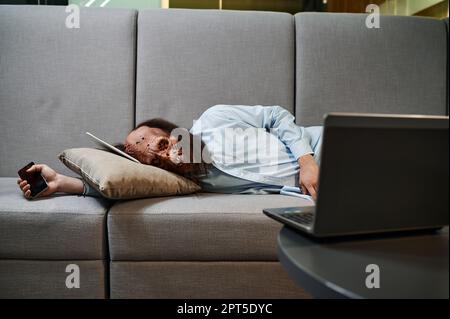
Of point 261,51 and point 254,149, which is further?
point 261,51

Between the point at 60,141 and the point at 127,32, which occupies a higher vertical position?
the point at 127,32

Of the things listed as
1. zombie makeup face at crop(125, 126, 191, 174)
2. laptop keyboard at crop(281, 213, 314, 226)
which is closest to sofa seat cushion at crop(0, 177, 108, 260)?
zombie makeup face at crop(125, 126, 191, 174)

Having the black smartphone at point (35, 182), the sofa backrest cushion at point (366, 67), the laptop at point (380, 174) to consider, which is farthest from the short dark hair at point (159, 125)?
the laptop at point (380, 174)

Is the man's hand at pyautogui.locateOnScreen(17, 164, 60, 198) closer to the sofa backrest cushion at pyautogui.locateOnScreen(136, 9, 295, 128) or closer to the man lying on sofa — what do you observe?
the man lying on sofa

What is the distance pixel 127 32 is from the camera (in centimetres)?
172

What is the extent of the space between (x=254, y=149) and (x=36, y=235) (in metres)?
0.81

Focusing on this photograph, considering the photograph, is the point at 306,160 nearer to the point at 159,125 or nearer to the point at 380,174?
the point at 159,125

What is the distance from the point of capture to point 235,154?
57.1 inches

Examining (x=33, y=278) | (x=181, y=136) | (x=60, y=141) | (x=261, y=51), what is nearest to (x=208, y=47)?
(x=261, y=51)

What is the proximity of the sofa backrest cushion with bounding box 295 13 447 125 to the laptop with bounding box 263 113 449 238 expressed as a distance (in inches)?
45.5

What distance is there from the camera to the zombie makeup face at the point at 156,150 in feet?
4.52

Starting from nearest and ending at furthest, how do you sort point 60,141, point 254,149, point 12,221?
point 12,221 → point 254,149 → point 60,141

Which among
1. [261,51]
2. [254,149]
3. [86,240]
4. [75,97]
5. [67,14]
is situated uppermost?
[67,14]
